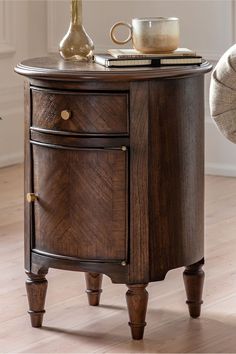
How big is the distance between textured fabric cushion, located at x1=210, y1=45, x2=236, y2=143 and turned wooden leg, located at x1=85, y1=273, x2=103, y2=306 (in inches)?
31.3

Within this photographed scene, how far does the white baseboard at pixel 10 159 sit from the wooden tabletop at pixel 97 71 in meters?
2.20

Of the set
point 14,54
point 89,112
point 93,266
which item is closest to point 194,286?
point 93,266

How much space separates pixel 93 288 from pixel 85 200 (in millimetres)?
434

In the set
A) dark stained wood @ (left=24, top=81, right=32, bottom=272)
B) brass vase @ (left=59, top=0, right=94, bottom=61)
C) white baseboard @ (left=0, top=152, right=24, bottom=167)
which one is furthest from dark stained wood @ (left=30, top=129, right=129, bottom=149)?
white baseboard @ (left=0, top=152, right=24, bottom=167)

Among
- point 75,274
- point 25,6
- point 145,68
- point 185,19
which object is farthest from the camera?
point 25,6

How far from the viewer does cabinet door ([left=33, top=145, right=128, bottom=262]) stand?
2.32 metres

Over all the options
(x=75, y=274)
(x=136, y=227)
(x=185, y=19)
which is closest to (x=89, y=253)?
(x=136, y=227)

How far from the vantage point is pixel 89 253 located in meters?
2.37

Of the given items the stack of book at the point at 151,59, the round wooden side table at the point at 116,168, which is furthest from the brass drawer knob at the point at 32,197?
the stack of book at the point at 151,59

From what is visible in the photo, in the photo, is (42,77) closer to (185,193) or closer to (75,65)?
(75,65)

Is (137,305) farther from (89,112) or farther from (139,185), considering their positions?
(89,112)

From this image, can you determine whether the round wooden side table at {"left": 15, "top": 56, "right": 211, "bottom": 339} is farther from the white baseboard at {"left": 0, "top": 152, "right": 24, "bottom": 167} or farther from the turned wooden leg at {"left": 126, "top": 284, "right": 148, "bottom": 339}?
the white baseboard at {"left": 0, "top": 152, "right": 24, "bottom": 167}

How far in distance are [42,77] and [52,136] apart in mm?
151

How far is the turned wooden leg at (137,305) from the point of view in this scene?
237 centimetres
